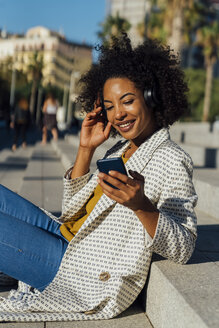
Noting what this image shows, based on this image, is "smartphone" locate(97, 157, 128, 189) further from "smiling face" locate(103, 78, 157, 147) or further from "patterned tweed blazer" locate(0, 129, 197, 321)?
"smiling face" locate(103, 78, 157, 147)

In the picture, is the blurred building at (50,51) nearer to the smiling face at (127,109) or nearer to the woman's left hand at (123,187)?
the smiling face at (127,109)

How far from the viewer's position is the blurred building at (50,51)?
13525 centimetres

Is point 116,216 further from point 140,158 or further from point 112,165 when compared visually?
point 112,165

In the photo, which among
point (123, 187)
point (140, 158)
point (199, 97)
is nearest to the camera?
point (123, 187)

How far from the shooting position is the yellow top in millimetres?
2891

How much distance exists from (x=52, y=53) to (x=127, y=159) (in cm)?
13689

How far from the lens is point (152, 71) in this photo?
293 cm

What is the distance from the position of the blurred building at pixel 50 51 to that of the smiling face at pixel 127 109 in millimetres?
128570

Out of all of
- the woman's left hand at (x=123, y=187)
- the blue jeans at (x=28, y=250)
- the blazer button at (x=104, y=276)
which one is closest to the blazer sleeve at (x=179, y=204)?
the blazer button at (x=104, y=276)

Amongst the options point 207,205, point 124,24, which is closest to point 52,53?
point 124,24

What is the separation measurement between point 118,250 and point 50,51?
452 ft

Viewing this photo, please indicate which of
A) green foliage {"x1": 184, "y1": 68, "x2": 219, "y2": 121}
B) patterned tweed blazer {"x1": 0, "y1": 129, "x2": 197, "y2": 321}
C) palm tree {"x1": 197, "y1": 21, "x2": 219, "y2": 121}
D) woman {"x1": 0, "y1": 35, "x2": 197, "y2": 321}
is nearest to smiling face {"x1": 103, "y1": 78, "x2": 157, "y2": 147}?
woman {"x1": 0, "y1": 35, "x2": 197, "y2": 321}

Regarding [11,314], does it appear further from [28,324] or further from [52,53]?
[52,53]

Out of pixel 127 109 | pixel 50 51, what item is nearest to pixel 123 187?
pixel 127 109
